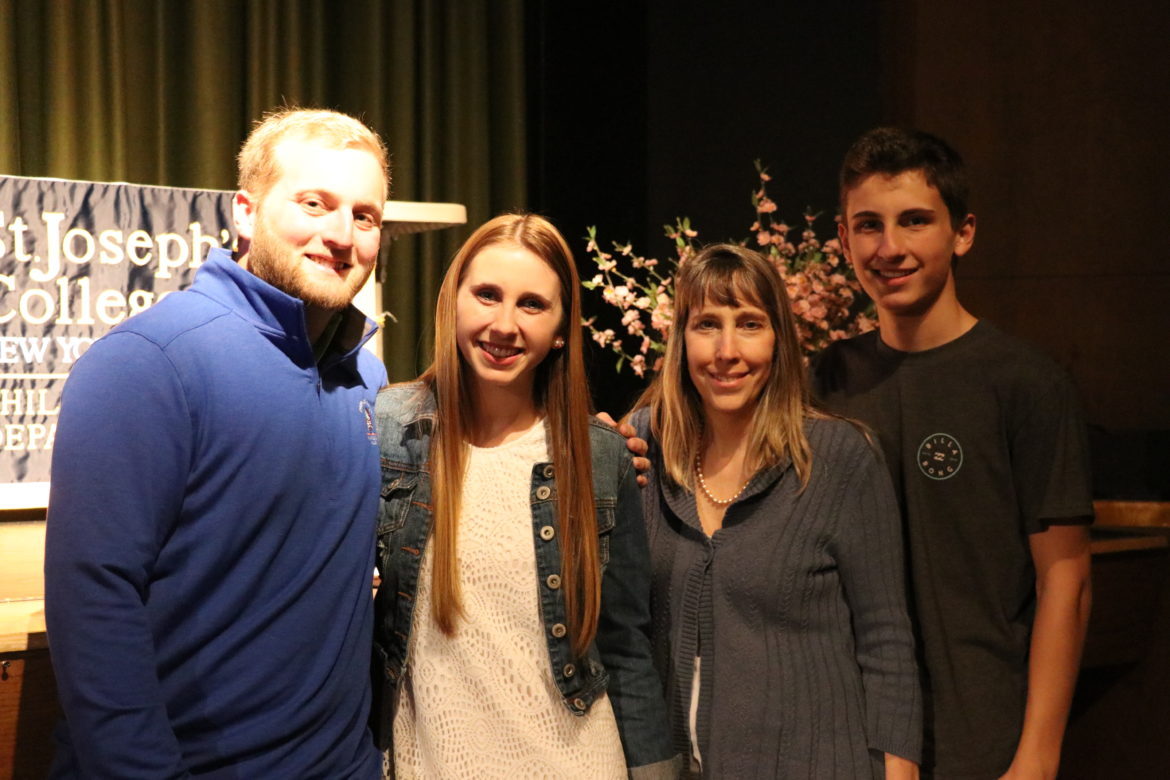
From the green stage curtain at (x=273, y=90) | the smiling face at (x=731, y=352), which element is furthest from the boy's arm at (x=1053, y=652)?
the green stage curtain at (x=273, y=90)

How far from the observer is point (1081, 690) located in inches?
112

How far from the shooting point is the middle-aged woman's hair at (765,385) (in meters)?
1.72

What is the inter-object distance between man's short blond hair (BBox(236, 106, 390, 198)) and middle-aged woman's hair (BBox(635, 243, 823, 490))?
0.55 meters

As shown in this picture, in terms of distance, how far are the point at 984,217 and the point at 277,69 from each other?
2612mm

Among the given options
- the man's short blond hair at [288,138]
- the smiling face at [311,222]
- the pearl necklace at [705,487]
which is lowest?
the pearl necklace at [705,487]

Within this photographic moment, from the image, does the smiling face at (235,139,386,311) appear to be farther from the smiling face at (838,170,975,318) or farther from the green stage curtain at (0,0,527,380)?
the green stage curtain at (0,0,527,380)

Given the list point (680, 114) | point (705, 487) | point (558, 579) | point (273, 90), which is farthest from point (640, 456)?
point (273, 90)

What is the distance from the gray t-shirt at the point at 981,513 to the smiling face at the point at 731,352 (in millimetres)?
320

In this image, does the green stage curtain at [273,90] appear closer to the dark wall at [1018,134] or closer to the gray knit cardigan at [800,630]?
the dark wall at [1018,134]

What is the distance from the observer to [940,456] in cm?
186

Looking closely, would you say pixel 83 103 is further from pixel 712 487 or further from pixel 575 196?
pixel 712 487

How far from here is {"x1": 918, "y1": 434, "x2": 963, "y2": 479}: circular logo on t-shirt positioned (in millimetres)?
1847

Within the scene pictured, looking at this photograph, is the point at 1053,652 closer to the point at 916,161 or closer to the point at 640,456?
the point at 640,456

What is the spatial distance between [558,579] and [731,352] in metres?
0.43
